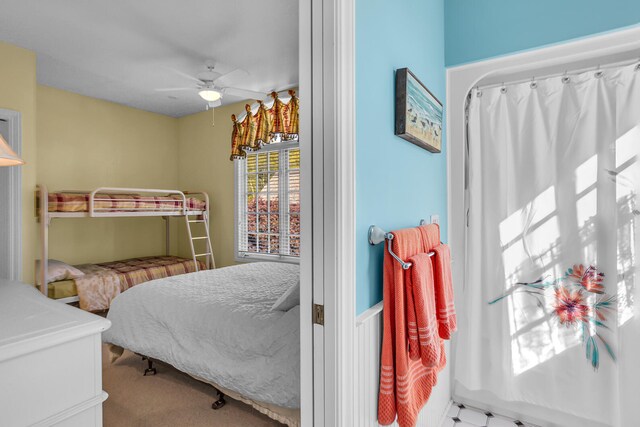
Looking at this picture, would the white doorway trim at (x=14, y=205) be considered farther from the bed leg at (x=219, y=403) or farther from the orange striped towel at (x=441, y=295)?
the orange striped towel at (x=441, y=295)

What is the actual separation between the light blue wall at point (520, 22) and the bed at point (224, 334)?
69.6 inches

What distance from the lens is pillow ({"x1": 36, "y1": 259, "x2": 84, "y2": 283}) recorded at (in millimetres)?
3393

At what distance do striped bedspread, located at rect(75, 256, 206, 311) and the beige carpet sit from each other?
1.30m

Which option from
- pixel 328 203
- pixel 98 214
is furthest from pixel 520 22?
pixel 98 214

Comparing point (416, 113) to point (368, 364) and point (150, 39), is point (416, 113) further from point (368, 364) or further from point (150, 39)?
point (150, 39)

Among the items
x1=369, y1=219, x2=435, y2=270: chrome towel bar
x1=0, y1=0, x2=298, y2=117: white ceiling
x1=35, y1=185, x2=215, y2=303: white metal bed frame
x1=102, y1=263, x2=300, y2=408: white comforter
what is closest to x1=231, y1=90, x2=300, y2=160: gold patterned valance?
x1=0, y1=0, x2=298, y2=117: white ceiling

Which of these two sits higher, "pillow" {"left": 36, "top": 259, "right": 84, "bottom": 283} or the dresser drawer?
the dresser drawer

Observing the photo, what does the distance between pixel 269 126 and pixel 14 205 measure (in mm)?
2254

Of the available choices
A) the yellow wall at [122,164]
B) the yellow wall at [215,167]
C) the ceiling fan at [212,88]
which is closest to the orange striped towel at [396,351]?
the ceiling fan at [212,88]

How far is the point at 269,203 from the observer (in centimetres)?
448

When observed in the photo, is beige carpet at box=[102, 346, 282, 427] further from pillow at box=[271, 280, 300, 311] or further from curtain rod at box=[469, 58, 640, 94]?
curtain rod at box=[469, 58, 640, 94]

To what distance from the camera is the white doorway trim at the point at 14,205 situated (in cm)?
280

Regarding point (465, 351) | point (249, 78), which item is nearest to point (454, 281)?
point (465, 351)

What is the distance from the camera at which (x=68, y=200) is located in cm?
346
